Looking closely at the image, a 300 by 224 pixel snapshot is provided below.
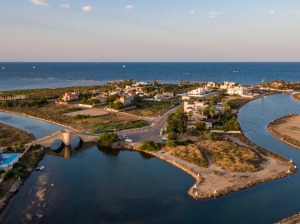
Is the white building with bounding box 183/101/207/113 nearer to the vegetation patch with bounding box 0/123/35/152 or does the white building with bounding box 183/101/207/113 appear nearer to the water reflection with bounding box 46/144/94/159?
the water reflection with bounding box 46/144/94/159

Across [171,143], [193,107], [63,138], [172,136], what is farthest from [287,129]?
[63,138]

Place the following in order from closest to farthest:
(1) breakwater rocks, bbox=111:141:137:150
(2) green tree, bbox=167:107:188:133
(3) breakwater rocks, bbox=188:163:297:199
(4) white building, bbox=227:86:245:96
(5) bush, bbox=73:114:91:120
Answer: (3) breakwater rocks, bbox=188:163:297:199 < (1) breakwater rocks, bbox=111:141:137:150 < (2) green tree, bbox=167:107:188:133 < (5) bush, bbox=73:114:91:120 < (4) white building, bbox=227:86:245:96

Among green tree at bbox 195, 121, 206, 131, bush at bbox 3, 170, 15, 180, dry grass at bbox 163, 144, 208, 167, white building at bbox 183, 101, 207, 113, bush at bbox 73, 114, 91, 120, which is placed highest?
white building at bbox 183, 101, 207, 113

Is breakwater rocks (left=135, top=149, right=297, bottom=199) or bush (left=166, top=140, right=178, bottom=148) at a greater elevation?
bush (left=166, top=140, right=178, bottom=148)

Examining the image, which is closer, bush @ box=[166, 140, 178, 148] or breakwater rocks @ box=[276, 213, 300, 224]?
breakwater rocks @ box=[276, 213, 300, 224]

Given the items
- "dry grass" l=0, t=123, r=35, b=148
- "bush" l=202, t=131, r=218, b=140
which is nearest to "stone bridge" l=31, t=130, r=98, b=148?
"dry grass" l=0, t=123, r=35, b=148

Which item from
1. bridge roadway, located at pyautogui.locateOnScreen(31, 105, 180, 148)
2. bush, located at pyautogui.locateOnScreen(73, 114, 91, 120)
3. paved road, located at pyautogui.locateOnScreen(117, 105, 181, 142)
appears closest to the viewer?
bridge roadway, located at pyautogui.locateOnScreen(31, 105, 180, 148)

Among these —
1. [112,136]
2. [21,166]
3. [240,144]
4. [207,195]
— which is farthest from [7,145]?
[240,144]

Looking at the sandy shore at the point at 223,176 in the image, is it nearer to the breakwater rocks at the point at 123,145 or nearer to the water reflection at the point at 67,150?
the breakwater rocks at the point at 123,145

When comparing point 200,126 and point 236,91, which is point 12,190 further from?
point 236,91
